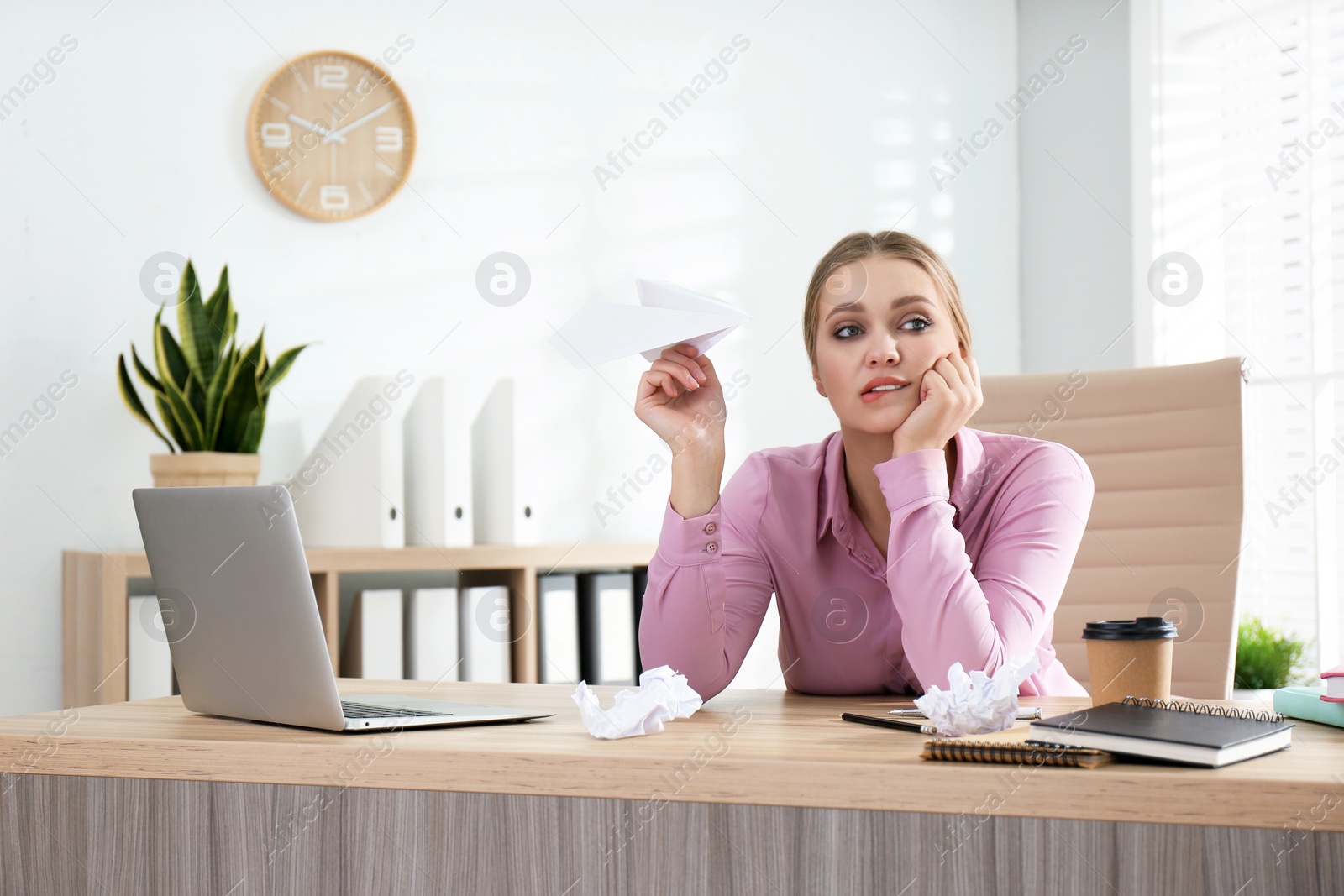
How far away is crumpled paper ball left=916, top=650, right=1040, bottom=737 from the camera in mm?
922

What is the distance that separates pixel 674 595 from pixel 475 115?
219cm

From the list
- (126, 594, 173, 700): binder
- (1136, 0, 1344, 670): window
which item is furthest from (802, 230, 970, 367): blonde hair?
(1136, 0, 1344, 670): window

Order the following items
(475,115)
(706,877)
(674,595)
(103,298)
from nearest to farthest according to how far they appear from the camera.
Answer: (706,877) < (674,595) < (103,298) < (475,115)

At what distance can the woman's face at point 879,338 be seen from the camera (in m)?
1.38

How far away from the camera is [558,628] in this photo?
8.52 ft

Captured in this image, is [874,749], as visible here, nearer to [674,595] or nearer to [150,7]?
[674,595]

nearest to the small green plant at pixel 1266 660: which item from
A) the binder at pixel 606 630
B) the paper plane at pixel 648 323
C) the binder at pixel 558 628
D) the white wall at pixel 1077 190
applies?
the white wall at pixel 1077 190

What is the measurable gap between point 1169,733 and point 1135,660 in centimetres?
26

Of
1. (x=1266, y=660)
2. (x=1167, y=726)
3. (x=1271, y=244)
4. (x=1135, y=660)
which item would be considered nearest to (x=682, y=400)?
(x=1135, y=660)

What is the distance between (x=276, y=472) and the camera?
279 cm

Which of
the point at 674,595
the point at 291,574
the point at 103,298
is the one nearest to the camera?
the point at 291,574

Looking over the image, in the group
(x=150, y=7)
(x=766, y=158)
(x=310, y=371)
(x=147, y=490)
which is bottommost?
(x=147, y=490)

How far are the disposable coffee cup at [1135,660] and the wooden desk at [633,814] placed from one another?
7 centimetres

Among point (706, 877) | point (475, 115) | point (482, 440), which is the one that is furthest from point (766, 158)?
point (706, 877)
